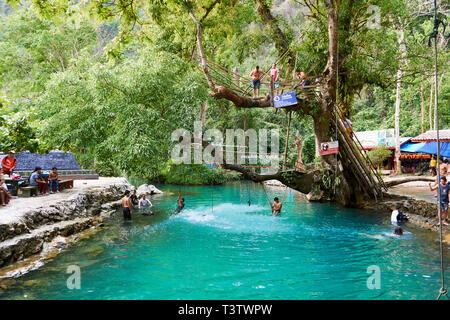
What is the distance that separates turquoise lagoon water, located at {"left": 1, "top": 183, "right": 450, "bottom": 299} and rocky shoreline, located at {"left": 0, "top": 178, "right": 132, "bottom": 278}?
590 mm

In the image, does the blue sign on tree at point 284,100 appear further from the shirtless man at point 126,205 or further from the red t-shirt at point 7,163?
the red t-shirt at point 7,163

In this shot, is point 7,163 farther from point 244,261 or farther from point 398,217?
point 398,217

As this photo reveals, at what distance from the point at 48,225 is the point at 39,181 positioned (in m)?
3.11

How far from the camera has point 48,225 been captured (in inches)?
388

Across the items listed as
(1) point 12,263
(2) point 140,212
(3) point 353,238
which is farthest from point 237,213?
(1) point 12,263

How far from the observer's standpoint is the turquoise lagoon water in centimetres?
650

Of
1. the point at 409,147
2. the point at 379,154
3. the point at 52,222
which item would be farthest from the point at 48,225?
the point at 409,147

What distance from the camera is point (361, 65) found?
13.5 m

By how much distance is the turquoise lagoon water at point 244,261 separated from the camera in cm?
650

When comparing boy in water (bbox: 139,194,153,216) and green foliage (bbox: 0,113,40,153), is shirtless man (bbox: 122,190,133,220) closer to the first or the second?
boy in water (bbox: 139,194,153,216)

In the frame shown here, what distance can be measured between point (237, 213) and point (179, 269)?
7.20 m

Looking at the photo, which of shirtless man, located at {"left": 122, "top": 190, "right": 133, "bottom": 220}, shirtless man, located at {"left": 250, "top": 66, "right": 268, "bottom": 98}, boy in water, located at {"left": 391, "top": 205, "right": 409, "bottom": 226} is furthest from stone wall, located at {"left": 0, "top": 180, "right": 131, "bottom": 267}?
boy in water, located at {"left": 391, "top": 205, "right": 409, "bottom": 226}

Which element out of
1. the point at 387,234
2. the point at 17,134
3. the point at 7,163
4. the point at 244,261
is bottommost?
the point at 244,261
